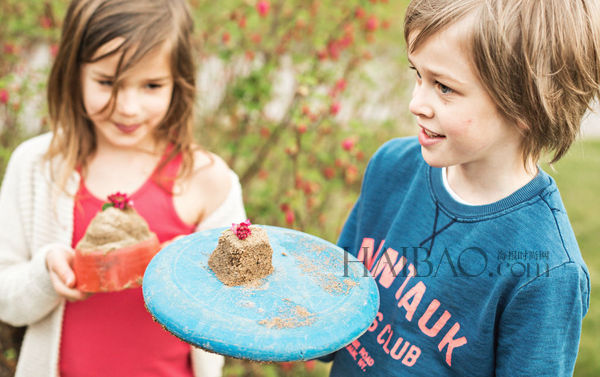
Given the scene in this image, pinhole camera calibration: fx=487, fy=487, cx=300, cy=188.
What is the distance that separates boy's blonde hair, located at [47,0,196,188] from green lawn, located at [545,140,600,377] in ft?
7.14

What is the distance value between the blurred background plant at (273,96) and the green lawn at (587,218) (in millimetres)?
18

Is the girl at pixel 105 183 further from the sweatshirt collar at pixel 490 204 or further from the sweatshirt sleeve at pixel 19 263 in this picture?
the sweatshirt collar at pixel 490 204

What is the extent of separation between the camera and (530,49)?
1220 millimetres

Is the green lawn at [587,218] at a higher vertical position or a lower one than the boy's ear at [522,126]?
lower

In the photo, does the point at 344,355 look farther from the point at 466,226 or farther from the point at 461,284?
the point at 466,226

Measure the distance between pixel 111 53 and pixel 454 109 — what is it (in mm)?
1287


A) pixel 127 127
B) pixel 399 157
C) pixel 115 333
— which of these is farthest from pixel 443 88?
pixel 115 333

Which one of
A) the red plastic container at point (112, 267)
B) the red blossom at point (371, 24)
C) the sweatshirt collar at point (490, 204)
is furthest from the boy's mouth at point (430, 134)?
the red blossom at point (371, 24)

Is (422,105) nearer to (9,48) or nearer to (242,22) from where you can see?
(242,22)

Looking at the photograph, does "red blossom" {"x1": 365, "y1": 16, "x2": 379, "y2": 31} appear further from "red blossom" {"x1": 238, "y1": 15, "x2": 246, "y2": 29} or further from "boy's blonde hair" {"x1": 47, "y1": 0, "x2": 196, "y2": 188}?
"boy's blonde hair" {"x1": 47, "y1": 0, "x2": 196, "y2": 188}

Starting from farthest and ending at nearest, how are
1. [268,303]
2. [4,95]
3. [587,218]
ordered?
[587,218] → [4,95] → [268,303]

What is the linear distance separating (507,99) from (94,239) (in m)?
1.32

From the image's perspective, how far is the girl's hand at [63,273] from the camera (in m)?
1.66

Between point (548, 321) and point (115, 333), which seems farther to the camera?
point (115, 333)
